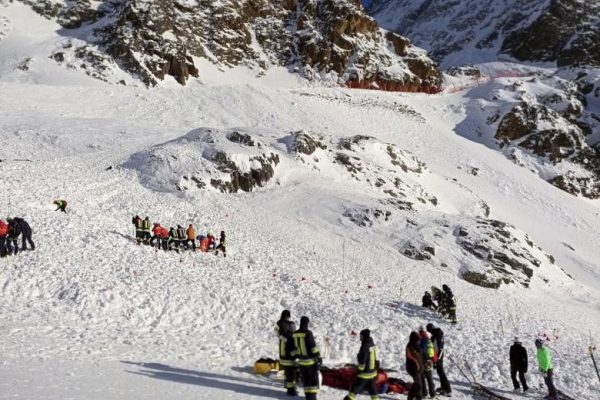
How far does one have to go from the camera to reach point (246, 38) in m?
81.9

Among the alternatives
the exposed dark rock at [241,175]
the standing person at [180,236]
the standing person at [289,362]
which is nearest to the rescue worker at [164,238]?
the standing person at [180,236]

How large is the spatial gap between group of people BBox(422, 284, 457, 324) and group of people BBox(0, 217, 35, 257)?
16028mm

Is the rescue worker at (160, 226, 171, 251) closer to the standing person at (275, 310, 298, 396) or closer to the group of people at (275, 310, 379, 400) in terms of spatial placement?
the standing person at (275, 310, 298, 396)

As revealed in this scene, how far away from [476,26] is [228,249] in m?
136

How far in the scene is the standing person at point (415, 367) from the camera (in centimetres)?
1108

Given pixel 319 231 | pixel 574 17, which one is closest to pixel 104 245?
pixel 319 231

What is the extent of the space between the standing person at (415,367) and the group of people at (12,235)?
1507cm

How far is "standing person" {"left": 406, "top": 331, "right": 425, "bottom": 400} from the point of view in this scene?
11078 mm

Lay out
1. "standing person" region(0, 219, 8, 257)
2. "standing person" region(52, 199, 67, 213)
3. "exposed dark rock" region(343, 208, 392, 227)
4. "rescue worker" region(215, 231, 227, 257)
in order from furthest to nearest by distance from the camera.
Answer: "exposed dark rock" region(343, 208, 392, 227), "standing person" region(52, 199, 67, 213), "rescue worker" region(215, 231, 227, 257), "standing person" region(0, 219, 8, 257)

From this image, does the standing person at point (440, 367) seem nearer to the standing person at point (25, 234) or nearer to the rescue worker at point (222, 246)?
the rescue worker at point (222, 246)

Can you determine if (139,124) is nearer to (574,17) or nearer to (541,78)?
(541,78)


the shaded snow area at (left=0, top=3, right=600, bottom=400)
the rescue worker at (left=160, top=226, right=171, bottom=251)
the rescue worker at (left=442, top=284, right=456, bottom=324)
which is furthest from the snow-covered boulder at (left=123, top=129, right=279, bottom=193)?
the rescue worker at (left=442, top=284, right=456, bottom=324)

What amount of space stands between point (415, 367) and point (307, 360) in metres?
2.65

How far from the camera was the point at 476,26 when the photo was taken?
14062 centimetres
